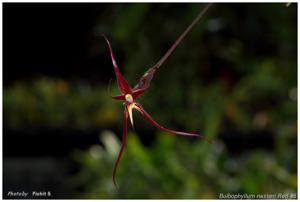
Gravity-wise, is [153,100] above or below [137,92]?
below

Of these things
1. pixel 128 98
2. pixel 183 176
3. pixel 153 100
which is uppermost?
pixel 128 98

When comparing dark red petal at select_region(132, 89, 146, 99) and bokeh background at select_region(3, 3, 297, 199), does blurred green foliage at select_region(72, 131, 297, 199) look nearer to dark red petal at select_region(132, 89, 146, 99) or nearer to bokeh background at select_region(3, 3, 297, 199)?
bokeh background at select_region(3, 3, 297, 199)

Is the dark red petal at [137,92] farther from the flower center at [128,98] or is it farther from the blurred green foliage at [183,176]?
the blurred green foliage at [183,176]

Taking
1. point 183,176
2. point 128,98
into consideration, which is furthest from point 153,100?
point 128,98

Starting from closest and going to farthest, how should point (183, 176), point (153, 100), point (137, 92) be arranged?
1. point (137, 92)
2. point (183, 176)
3. point (153, 100)

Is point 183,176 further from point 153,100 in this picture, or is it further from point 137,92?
point 153,100

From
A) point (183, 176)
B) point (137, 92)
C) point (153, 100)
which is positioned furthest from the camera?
point (153, 100)

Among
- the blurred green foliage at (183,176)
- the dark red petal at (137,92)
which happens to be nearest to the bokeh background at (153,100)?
the blurred green foliage at (183,176)

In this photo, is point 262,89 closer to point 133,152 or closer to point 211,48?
point 211,48

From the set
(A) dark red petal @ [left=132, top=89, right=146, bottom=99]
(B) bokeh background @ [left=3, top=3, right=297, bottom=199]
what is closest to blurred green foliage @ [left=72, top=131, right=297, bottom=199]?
(B) bokeh background @ [left=3, top=3, right=297, bottom=199]
